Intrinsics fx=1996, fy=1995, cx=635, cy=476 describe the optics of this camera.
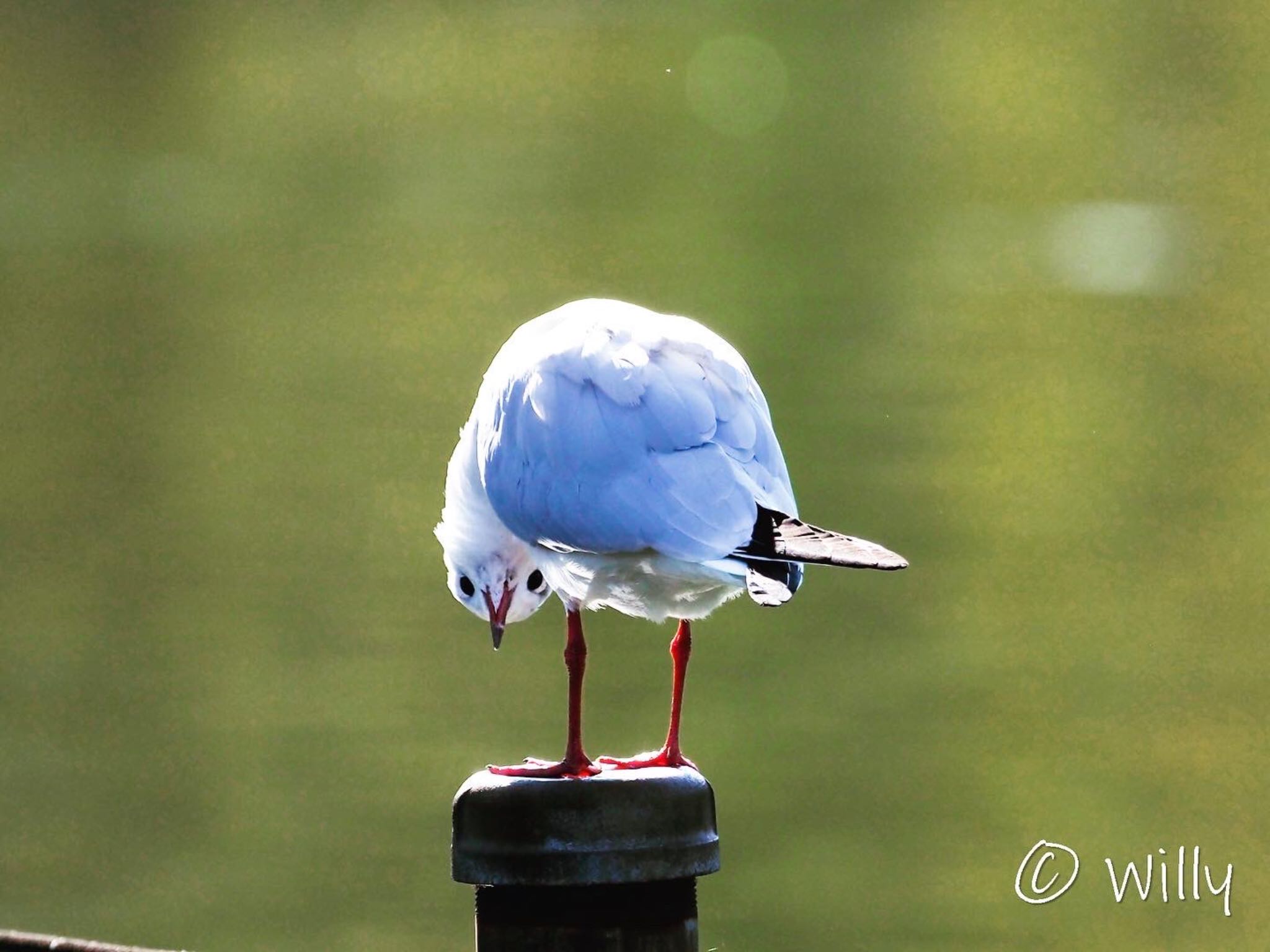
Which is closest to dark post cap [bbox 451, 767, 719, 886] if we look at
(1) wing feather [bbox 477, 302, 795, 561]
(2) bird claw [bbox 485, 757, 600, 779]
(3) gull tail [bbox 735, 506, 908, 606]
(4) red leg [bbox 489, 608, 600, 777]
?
(4) red leg [bbox 489, 608, 600, 777]

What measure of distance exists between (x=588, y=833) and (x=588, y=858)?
3 centimetres

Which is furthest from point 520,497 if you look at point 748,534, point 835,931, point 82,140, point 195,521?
point 82,140

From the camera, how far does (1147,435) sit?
9625 mm

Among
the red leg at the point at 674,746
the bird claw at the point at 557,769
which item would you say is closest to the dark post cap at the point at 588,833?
the bird claw at the point at 557,769

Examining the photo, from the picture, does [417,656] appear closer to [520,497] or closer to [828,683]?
[828,683]

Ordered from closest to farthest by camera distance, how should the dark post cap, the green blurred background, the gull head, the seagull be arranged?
the dark post cap, the seagull, the gull head, the green blurred background

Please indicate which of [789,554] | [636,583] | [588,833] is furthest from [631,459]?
[588,833]

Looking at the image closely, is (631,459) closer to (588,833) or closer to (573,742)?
(573,742)

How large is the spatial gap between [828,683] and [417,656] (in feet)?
5.64

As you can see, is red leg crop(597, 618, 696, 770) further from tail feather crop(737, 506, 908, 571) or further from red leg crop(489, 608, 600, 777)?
tail feather crop(737, 506, 908, 571)

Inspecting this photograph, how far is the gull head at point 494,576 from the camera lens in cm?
383

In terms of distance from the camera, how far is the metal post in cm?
238

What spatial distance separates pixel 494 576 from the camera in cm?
387

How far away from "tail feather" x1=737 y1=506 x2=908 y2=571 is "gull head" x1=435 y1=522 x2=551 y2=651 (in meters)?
0.79
